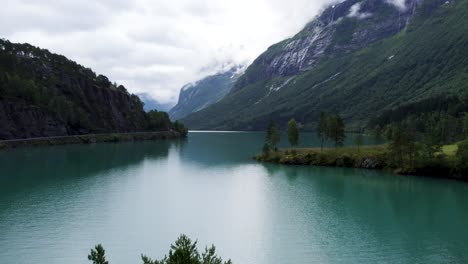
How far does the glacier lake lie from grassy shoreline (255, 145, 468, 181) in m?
4.95

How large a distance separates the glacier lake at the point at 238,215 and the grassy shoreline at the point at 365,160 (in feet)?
16.3

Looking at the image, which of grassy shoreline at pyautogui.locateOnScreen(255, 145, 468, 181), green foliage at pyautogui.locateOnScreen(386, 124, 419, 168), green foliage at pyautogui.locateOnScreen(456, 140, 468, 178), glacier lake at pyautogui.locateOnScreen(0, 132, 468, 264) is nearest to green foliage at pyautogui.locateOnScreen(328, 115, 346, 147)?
grassy shoreline at pyautogui.locateOnScreen(255, 145, 468, 181)

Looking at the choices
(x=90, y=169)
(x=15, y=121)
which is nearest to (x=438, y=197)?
(x=90, y=169)

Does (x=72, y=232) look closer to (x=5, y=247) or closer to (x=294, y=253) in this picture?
(x=5, y=247)

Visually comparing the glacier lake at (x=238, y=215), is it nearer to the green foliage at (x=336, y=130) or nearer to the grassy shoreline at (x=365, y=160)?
the grassy shoreline at (x=365, y=160)

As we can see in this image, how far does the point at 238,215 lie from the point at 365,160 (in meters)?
67.3

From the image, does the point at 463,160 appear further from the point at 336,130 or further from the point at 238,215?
the point at 238,215

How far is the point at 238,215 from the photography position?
2704 inches

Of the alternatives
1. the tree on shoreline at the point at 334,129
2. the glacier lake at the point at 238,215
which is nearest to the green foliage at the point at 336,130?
the tree on shoreline at the point at 334,129

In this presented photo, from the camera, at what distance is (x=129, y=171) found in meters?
122

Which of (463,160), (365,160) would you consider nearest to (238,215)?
(463,160)

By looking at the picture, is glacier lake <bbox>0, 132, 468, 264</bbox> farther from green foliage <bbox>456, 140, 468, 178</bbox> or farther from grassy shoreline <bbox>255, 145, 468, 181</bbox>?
green foliage <bbox>456, 140, 468, 178</bbox>

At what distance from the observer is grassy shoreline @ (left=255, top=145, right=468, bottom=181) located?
10632 cm

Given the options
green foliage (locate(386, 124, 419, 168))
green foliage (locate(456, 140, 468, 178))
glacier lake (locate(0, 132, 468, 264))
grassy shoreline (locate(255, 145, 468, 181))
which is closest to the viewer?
glacier lake (locate(0, 132, 468, 264))
